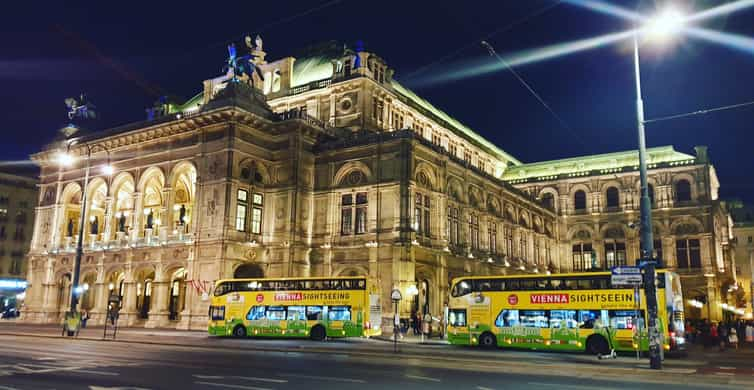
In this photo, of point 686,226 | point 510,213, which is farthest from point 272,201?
point 686,226

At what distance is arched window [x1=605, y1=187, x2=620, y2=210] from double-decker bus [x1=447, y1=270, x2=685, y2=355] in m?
52.7

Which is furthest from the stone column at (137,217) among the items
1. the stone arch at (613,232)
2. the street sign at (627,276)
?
the stone arch at (613,232)

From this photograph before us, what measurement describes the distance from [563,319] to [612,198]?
54.8 metres

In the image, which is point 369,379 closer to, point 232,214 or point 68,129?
point 232,214

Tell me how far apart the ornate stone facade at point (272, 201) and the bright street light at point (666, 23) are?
25829mm

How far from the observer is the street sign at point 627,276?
19734 millimetres

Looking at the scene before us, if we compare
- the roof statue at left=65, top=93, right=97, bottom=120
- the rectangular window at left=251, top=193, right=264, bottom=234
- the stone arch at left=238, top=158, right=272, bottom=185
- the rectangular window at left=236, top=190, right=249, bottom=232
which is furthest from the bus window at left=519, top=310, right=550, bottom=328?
the roof statue at left=65, top=93, right=97, bottom=120

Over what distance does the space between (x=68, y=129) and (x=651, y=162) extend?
227 ft

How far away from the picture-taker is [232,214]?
4278cm

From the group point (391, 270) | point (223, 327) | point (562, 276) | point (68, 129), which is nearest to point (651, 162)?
point (391, 270)

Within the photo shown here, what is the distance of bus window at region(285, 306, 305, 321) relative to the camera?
112 feet

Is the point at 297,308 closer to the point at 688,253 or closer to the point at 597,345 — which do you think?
the point at 597,345

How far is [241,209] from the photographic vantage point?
4450 cm

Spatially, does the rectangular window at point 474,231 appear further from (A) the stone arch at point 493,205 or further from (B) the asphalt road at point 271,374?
(B) the asphalt road at point 271,374
